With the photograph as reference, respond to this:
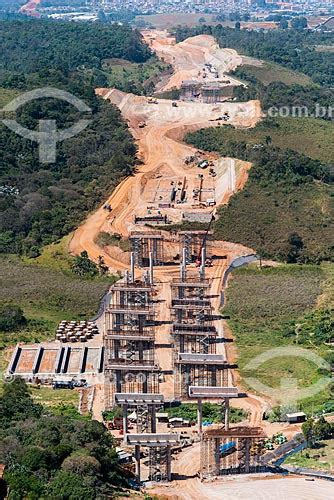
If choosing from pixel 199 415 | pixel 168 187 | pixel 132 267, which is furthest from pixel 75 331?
pixel 168 187

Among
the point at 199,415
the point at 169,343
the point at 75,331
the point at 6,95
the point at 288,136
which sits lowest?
the point at 199,415

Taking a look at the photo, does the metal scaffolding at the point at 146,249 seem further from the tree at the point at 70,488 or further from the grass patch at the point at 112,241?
the tree at the point at 70,488

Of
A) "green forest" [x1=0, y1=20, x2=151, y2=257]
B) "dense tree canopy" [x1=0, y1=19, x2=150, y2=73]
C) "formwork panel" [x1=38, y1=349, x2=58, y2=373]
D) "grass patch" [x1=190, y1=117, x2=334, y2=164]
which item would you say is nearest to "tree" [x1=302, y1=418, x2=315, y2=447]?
"formwork panel" [x1=38, y1=349, x2=58, y2=373]

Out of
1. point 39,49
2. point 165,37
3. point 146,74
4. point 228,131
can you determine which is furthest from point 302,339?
point 165,37

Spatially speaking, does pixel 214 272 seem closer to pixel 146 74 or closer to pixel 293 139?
pixel 293 139

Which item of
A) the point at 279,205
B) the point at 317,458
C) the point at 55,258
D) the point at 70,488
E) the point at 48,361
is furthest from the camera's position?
the point at 279,205

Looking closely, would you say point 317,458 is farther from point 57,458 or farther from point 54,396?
point 54,396
